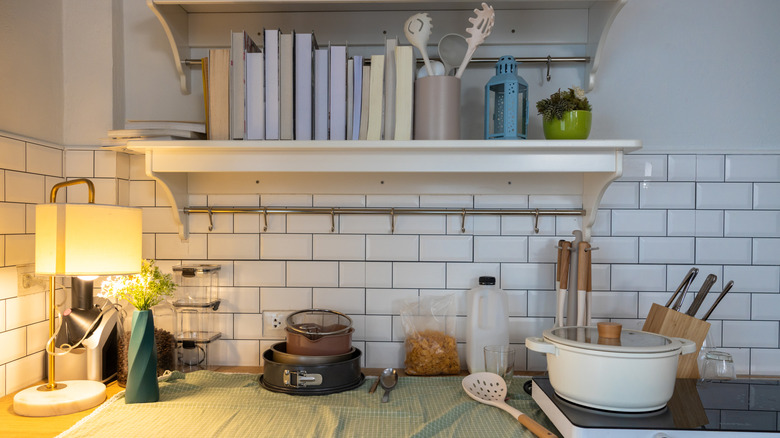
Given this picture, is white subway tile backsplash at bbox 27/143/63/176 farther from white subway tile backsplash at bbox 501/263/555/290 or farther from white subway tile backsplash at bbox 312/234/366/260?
white subway tile backsplash at bbox 501/263/555/290

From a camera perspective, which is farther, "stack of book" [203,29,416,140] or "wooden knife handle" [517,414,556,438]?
"stack of book" [203,29,416,140]

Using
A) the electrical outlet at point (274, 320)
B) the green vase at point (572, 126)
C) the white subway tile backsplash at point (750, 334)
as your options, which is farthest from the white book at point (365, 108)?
the white subway tile backsplash at point (750, 334)

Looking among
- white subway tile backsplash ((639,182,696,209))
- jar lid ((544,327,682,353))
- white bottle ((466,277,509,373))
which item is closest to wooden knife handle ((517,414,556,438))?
jar lid ((544,327,682,353))

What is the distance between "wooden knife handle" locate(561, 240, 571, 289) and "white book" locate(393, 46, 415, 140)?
51 cm

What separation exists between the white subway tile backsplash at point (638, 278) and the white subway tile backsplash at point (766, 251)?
0.87ft

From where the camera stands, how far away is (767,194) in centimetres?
158

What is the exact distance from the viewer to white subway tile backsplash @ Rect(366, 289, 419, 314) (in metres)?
1.63

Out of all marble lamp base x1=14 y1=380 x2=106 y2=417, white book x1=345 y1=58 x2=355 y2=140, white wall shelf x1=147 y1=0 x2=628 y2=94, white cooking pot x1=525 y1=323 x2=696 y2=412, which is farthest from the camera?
white wall shelf x1=147 y1=0 x2=628 y2=94

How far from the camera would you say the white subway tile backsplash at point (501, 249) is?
5.32 ft

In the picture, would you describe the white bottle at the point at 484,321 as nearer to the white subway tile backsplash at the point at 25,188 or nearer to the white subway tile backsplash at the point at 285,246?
the white subway tile backsplash at the point at 285,246

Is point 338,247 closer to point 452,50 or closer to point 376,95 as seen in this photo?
point 376,95

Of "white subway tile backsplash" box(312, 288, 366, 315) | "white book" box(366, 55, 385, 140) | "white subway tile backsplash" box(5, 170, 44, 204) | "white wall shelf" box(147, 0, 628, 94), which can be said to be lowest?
"white subway tile backsplash" box(312, 288, 366, 315)

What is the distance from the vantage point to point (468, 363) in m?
1.53

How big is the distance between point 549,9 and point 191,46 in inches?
41.8
